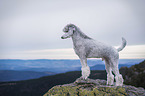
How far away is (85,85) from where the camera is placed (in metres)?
5.22

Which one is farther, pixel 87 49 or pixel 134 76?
pixel 134 76

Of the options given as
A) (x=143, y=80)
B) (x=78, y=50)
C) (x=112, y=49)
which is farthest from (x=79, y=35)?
(x=143, y=80)

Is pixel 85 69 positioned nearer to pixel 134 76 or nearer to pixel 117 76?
pixel 117 76

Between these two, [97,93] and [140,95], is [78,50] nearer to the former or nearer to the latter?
[97,93]

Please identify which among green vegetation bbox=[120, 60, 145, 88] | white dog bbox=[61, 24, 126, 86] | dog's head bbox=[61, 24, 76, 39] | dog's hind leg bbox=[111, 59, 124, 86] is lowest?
green vegetation bbox=[120, 60, 145, 88]

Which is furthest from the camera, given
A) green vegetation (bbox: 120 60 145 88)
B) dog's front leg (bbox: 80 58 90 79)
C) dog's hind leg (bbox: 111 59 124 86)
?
green vegetation (bbox: 120 60 145 88)

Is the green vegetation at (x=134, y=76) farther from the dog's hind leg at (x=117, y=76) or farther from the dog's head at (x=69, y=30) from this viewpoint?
the dog's head at (x=69, y=30)

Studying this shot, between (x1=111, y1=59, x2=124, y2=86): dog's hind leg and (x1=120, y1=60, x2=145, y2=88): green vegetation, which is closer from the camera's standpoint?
(x1=111, y1=59, x2=124, y2=86): dog's hind leg

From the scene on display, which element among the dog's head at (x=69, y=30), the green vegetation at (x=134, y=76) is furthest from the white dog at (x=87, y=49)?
the green vegetation at (x=134, y=76)

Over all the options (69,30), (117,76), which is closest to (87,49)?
(69,30)

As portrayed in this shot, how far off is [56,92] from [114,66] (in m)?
2.67

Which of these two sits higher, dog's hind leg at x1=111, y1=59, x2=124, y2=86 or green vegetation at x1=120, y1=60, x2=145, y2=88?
dog's hind leg at x1=111, y1=59, x2=124, y2=86

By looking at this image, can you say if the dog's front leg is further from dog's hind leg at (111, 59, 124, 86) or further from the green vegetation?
the green vegetation

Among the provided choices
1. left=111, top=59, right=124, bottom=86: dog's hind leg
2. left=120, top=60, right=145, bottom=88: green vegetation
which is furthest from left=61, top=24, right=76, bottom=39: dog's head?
left=120, top=60, right=145, bottom=88: green vegetation
